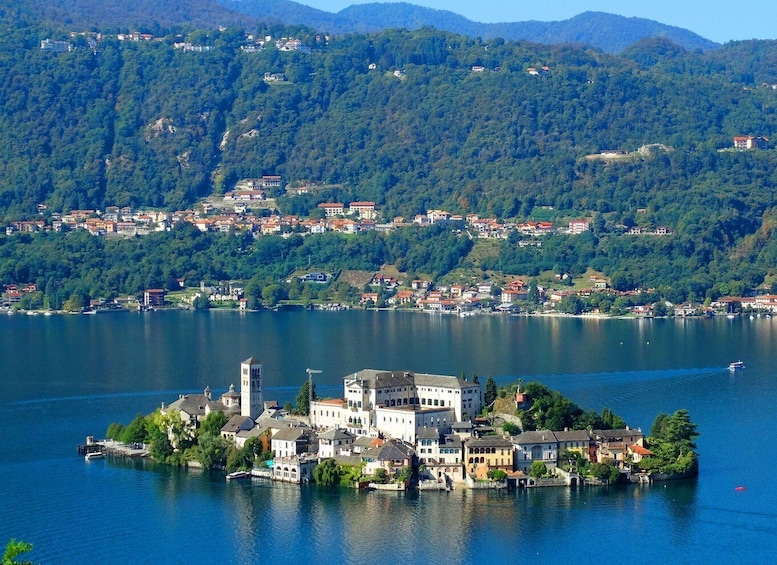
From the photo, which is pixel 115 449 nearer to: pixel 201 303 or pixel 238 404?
pixel 238 404

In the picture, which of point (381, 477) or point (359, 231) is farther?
point (359, 231)

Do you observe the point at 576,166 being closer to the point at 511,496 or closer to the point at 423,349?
the point at 423,349

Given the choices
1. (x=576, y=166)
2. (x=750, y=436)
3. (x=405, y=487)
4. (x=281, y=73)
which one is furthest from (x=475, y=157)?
(x=405, y=487)

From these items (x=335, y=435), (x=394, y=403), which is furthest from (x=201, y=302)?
(x=335, y=435)

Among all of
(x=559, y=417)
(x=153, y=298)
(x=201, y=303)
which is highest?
(x=153, y=298)

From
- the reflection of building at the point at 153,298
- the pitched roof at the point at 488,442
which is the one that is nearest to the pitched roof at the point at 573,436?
the pitched roof at the point at 488,442
